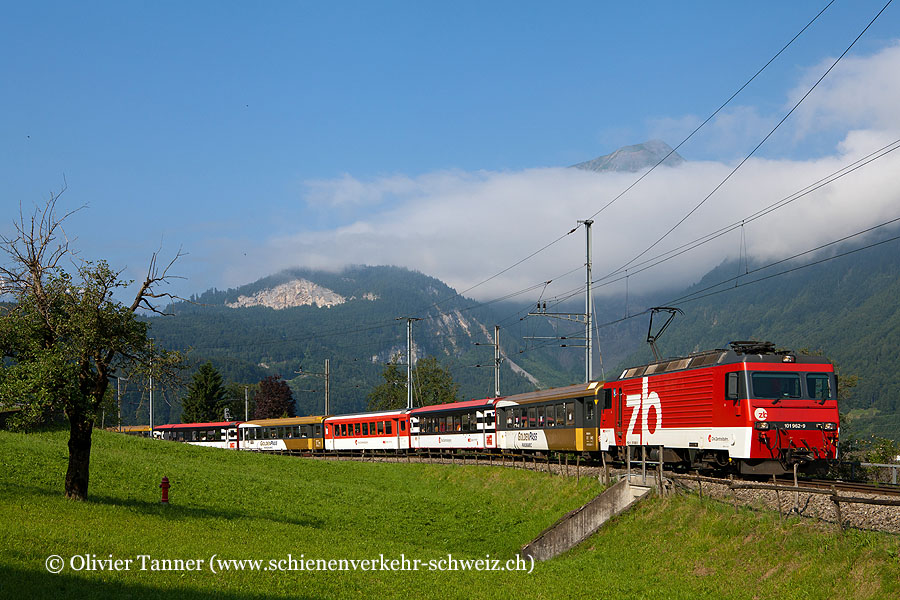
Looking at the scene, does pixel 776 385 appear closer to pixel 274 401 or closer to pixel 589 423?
pixel 589 423

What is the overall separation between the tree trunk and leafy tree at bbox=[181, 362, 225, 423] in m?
103

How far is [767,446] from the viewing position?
27.6 metres

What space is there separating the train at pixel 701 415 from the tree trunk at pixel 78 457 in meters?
19.0

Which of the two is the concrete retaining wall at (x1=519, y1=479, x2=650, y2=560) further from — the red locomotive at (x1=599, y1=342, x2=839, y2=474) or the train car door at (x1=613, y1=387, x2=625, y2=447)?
the train car door at (x1=613, y1=387, x2=625, y2=447)

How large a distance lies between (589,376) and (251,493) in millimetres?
19063

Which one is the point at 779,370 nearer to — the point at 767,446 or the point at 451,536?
the point at 767,446

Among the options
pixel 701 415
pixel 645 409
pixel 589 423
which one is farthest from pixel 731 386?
pixel 589 423

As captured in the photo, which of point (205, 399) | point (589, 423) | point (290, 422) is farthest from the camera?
point (205, 399)

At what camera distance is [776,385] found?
28.2 metres

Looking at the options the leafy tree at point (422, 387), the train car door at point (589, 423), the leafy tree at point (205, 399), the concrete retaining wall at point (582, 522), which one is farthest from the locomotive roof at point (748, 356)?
the leafy tree at point (205, 399)

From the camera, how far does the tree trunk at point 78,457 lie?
1056 inches

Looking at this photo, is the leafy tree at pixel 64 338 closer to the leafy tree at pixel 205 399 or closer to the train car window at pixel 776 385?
the train car window at pixel 776 385

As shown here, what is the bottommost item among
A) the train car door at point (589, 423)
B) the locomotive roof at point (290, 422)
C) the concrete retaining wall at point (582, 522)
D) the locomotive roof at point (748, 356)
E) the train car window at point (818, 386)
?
the concrete retaining wall at point (582, 522)

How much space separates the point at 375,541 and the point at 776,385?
14.4 meters
